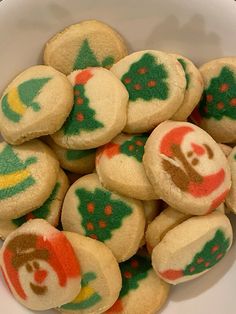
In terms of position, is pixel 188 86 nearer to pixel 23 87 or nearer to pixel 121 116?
pixel 121 116

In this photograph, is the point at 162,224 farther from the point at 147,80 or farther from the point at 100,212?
the point at 147,80

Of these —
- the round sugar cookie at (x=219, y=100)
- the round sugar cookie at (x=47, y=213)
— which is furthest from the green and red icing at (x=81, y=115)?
the round sugar cookie at (x=219, y=100)

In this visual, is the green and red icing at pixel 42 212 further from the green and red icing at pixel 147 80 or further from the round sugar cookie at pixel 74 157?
the green and red icing at pixel 147 80

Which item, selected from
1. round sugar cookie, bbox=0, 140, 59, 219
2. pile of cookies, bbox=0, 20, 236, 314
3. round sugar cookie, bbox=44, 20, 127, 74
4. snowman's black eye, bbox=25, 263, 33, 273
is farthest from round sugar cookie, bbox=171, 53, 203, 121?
snowman's black eye, bbox=25, 263, 33, 273

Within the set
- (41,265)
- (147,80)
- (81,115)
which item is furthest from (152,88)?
(41,265)

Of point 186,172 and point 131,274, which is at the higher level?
point 186,172

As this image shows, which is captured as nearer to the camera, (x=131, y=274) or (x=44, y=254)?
(x=44, y=254)

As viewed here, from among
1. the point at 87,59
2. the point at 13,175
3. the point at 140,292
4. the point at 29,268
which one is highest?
the point at 87,59
